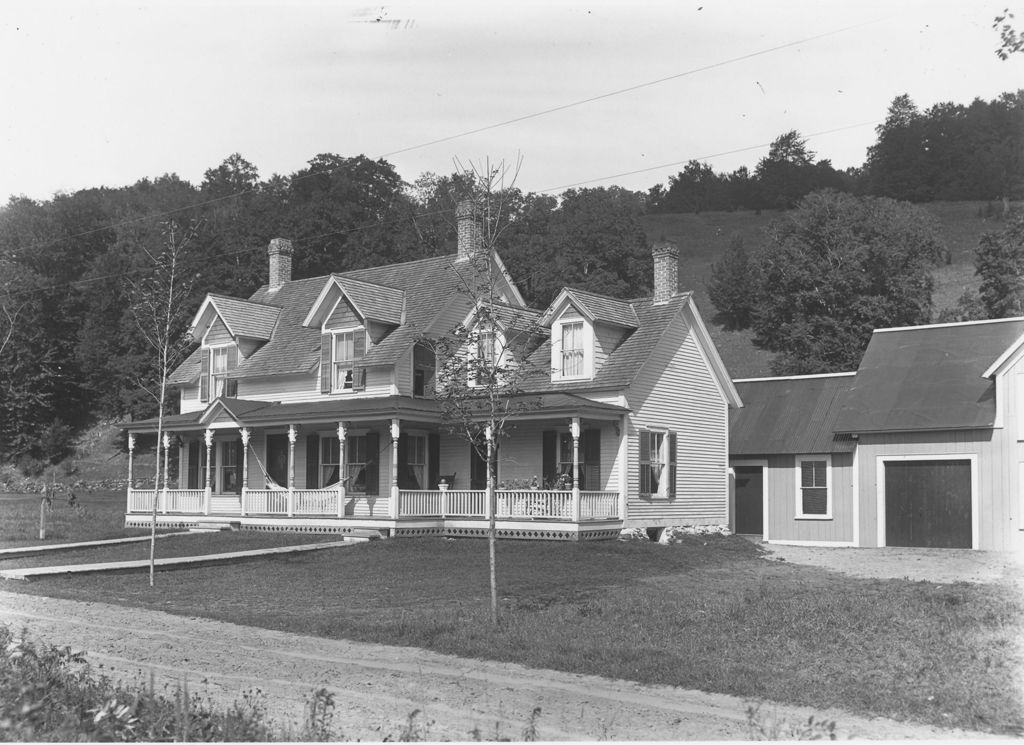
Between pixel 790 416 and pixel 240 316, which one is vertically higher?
pixel 240 316

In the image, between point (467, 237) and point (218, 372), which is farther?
point (218, 372)

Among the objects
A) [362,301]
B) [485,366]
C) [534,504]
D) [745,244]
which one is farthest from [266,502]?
[745,244]

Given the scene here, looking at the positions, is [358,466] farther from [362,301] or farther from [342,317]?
[362,301]

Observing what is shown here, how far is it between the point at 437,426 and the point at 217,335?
10.5 meters

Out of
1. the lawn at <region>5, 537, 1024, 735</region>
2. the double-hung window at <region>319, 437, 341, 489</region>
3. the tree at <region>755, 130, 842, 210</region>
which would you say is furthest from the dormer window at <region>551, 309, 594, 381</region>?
the tree at <region>755, 130, 842, 210</region>

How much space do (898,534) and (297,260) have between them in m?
52.1

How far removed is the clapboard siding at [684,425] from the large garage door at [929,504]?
16.9ft

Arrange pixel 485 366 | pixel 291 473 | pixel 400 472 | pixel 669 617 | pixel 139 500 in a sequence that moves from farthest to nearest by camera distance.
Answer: pixel 139 500
pixel 291 473
pixel 400 472
pixel 485 366
pixel 669 617

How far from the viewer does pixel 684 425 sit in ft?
99.9

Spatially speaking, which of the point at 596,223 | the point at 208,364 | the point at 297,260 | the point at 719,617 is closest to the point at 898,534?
the point at 719,617

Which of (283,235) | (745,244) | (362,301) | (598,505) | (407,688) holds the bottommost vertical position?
(407,688)

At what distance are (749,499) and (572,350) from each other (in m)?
8.09

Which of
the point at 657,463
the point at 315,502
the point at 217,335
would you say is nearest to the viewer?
the point at 657,463

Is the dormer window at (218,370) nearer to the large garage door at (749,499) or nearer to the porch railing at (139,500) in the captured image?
the porch railing at (139,500)
